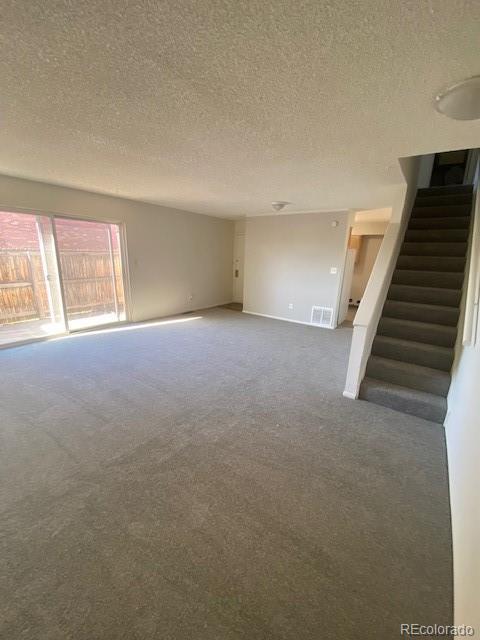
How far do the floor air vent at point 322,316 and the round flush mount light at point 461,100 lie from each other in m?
4.10

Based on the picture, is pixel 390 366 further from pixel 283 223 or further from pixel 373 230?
pixel 373 230

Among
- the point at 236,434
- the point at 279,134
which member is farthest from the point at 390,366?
the point at 279,134

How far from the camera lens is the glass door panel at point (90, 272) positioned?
4656 millimetres

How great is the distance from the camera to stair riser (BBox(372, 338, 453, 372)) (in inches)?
108

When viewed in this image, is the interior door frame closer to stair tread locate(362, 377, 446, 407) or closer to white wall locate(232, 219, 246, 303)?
white wall locate(232, 219, 246, 303)

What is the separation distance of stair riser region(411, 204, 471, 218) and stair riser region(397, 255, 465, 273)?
0.98 metres

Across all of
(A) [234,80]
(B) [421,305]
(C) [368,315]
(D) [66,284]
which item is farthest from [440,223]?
(D) [66,284]

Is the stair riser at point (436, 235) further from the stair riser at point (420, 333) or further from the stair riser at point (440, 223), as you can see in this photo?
the stair riser at point (420, 333)

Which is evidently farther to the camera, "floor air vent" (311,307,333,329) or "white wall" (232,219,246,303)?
"white wall" (232,219,246,303)

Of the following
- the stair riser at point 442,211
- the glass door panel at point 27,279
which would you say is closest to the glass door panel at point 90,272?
the glass door panel at point 27,279

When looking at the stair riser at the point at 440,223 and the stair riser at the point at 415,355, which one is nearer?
the stair riser at the point at 415,355

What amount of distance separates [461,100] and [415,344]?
223 centimetres

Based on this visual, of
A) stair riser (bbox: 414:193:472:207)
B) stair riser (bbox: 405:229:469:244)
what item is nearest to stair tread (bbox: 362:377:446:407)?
stair riser (bbox: 405:229:469:244)

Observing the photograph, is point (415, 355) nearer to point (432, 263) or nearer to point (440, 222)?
point (432, 263)
